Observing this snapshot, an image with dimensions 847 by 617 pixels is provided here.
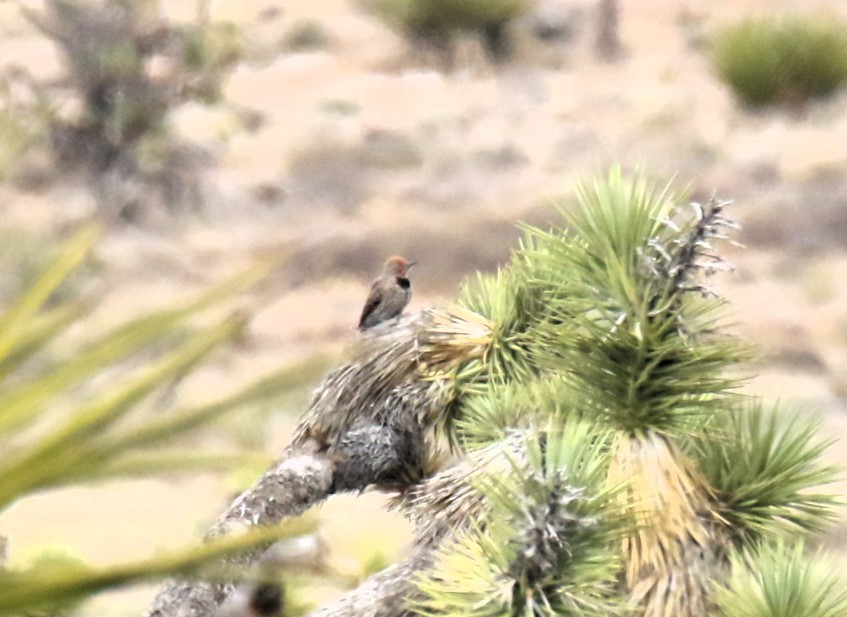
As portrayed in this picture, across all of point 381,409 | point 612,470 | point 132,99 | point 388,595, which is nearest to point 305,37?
point 132,99

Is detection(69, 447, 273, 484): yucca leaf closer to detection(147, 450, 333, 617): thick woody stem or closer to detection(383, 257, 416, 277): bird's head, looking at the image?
detection(147, 450, 333, 617): thick woody stem

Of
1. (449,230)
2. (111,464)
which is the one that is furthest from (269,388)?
(449,230)

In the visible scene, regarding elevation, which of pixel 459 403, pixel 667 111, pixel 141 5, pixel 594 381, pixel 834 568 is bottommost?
pixel 834 568

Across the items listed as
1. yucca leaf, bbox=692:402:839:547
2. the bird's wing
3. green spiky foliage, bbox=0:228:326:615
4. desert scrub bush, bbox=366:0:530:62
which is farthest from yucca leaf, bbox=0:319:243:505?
desert scrub bush, bbox=366:0:530:62

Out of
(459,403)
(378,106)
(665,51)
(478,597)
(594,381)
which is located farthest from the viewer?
(665,51)

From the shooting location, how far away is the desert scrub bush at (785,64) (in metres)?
23.1

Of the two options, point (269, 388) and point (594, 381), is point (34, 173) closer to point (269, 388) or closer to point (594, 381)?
point (594, 381)

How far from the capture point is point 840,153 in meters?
19.6

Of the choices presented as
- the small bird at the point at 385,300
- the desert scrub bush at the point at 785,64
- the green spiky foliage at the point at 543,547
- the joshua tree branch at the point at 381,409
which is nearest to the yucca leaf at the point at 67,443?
the green spiky foliage at the point at 543,547

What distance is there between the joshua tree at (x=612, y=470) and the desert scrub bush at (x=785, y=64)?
21.3 meters

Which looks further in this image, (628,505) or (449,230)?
(449,230)

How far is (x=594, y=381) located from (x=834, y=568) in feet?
2.83

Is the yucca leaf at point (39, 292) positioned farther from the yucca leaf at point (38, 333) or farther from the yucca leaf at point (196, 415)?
the yucca leaf at point (196, 415)

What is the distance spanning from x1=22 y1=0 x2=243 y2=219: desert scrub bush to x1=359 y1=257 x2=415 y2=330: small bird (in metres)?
15.4
